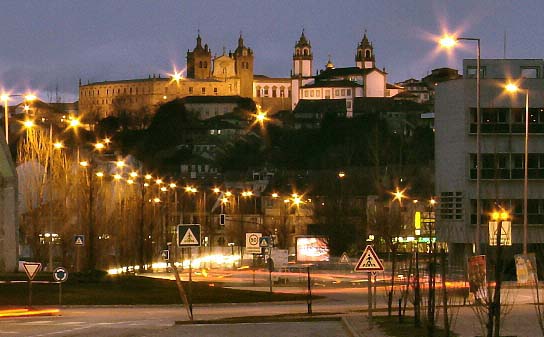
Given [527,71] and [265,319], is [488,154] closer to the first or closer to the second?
[527,71]

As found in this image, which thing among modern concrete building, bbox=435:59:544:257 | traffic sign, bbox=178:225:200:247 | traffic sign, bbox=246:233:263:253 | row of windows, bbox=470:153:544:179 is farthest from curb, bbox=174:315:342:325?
row of windows, bbox=470:153:544:179

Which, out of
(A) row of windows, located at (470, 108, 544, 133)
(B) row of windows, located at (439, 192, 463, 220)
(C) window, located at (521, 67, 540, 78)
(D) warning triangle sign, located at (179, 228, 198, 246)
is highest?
(C) window, located at (521, 67, 540, 78)

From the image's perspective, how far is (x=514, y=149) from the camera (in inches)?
2884

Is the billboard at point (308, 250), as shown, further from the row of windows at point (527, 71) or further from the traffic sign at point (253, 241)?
the row of windows at point (527, 71)

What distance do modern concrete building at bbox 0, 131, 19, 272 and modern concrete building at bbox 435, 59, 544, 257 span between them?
28339mm

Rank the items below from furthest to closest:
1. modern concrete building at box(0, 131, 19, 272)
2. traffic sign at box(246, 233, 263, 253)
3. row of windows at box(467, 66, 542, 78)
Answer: row of windows at box(467, 66, 542, 78) < modern concrete building at box(0, 131, 19, 272) < traffic sign at box(246, 233, 263, 253)

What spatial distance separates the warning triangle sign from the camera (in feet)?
111

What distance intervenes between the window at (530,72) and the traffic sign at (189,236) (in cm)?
4678

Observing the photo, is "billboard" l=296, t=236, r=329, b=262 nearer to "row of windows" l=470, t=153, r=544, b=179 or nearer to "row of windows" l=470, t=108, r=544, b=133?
"row of windows" l=470, t=153, r=544, b=179

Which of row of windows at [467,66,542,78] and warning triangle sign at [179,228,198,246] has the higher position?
row of windows at [467,66,542,78]

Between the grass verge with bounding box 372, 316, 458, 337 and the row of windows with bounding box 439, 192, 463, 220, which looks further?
the row of windows with bounding box 439, 192, 463, 220

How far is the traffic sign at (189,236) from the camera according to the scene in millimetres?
33750

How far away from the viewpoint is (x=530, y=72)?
253 feet

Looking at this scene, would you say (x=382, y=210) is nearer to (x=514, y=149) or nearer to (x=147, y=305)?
(x=514, y=149)
